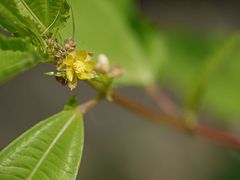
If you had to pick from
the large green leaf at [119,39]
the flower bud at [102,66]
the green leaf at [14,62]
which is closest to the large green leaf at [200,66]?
the large green leaf at [119,39]

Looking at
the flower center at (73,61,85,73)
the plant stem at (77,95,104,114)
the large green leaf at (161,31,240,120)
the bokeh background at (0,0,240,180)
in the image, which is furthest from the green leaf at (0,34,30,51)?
the bokeh background at (0,0,240,180)

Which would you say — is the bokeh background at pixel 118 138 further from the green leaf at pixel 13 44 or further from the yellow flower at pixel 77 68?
the green leaf at pixel 13 44

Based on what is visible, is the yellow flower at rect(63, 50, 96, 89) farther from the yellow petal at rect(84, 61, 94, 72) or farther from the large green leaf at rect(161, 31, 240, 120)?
the large green leaf at rect(161, 31, 240, 120)

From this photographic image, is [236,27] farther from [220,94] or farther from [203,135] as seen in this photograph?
[203,135]

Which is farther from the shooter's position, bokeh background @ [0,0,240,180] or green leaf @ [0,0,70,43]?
bokeh background @ [0,0,240,180]

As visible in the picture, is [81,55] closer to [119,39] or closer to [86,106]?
[86,106]

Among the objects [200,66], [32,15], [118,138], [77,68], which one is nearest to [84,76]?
[77,68]
